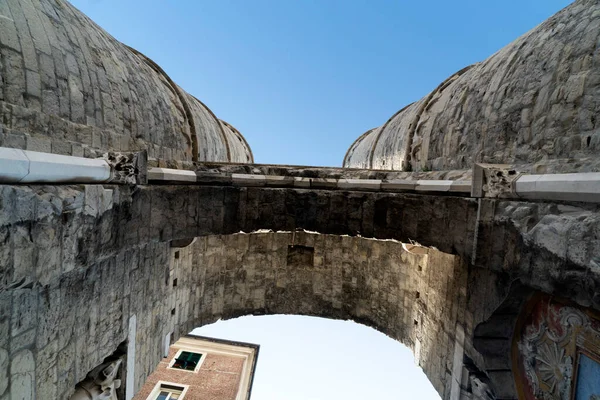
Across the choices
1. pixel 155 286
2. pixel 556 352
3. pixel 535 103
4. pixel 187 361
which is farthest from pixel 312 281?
pixel 187 361

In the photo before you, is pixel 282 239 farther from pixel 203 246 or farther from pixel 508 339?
pixel 508 339

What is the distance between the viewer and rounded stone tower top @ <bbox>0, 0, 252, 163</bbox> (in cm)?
292

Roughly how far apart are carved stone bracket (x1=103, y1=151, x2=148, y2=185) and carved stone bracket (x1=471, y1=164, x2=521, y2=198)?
3616 millimetres

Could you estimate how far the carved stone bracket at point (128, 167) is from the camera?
380 centimetres

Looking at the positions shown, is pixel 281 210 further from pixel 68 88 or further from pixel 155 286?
pixel 68 88

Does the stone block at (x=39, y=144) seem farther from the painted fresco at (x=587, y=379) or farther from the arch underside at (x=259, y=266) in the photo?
the painted fresco at (x=587, y=379)

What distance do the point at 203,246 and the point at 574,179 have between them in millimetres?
5955

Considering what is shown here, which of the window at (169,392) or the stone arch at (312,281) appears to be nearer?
the stone arch at (312,281)

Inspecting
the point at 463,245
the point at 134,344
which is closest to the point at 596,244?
the point at 463,245

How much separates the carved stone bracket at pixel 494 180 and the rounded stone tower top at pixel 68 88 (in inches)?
156

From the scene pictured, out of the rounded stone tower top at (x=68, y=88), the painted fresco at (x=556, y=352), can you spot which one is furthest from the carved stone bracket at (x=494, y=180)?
the rounded stone tower top at (x=68, y=88)

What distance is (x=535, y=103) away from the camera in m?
3.46

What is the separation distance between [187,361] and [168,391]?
159cm

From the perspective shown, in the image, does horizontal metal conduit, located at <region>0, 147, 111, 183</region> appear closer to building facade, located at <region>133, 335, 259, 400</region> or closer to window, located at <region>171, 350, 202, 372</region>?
building facade, located at <region>133, 335, 259, 400</region>
